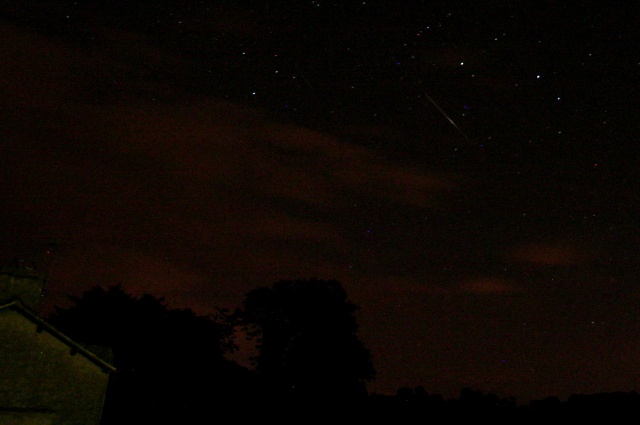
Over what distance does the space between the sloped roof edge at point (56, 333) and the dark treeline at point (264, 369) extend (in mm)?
1933

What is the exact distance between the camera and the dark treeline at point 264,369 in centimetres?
3250

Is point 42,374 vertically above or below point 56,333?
below

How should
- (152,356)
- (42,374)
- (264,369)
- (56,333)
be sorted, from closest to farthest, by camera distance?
(42,374), (56,333), (152,356), (264,369)

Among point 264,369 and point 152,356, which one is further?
point 264,369

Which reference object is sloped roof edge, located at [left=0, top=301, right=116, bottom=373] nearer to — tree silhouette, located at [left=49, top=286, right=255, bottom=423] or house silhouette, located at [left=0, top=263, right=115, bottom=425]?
house silhouette, located at [left=0, top=263, right=115, bottom=425]

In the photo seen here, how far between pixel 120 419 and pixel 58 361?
42.1 ft

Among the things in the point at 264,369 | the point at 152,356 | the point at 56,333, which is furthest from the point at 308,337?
the point at 56,333

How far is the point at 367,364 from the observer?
55.7 m

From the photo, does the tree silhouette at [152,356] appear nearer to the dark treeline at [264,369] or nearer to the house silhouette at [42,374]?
the dark treeline at [264,369]

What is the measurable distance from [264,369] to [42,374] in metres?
35.7

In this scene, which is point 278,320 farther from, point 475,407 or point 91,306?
point 475,407

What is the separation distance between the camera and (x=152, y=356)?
4150 cm

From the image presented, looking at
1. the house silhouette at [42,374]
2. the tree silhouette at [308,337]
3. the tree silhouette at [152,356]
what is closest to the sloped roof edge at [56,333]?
the house silhouette at [42,374]

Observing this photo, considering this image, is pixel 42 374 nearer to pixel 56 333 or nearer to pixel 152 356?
pixel 56 333
